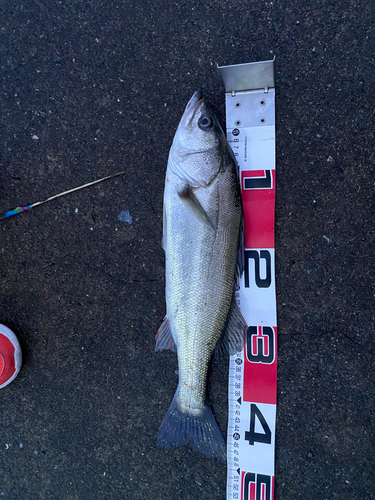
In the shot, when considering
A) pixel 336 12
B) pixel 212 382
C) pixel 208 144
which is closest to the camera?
pixel 208 144

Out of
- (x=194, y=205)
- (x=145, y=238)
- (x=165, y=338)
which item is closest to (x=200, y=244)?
(x=194, y=205)

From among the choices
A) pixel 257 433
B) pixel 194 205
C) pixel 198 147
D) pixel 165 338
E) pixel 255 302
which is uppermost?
pixel 198 147

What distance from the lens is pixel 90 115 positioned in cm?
222

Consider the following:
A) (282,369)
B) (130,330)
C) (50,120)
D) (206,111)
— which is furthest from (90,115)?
(282,369)

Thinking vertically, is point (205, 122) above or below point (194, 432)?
above

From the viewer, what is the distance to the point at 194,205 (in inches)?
69.4

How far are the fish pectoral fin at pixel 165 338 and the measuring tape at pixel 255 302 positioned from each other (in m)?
0.55

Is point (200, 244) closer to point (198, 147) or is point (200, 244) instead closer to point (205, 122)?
point (198, 147)

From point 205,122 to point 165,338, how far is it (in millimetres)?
1540

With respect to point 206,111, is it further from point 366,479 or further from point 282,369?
point 366,479

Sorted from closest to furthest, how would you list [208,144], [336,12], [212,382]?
[208,144], [336,12], [212,382]

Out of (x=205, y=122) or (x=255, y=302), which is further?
(x=255, y=302)

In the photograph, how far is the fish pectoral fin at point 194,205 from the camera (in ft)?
5.77

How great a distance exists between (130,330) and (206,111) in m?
1.76
